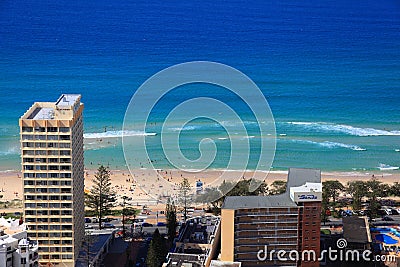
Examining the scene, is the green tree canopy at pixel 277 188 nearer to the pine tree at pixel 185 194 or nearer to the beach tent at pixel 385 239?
the pine tree at pixel 185 194

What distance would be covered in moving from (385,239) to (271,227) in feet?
32.7

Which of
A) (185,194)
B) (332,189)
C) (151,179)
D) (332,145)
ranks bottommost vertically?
(185,194)

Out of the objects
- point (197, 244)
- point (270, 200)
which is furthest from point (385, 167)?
point (270, 200)

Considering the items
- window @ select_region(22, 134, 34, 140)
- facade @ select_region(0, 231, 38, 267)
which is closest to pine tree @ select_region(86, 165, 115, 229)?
window @ select_region(22, 134, 34, 140)

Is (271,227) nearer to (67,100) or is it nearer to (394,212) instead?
(67,100)

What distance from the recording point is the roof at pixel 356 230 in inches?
1427

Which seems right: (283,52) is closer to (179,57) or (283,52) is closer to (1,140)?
(179,57)

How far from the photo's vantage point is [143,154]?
58.0 metres

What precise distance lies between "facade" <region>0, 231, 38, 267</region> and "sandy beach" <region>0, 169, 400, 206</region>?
15.6 metres

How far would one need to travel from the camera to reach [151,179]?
2036 inches

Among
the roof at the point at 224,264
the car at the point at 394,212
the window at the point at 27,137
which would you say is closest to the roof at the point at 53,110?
the window at the point at 27,137

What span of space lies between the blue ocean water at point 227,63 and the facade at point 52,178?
22515 mm

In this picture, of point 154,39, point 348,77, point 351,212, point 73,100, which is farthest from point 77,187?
point 154,39

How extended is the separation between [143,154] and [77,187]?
2370cm
